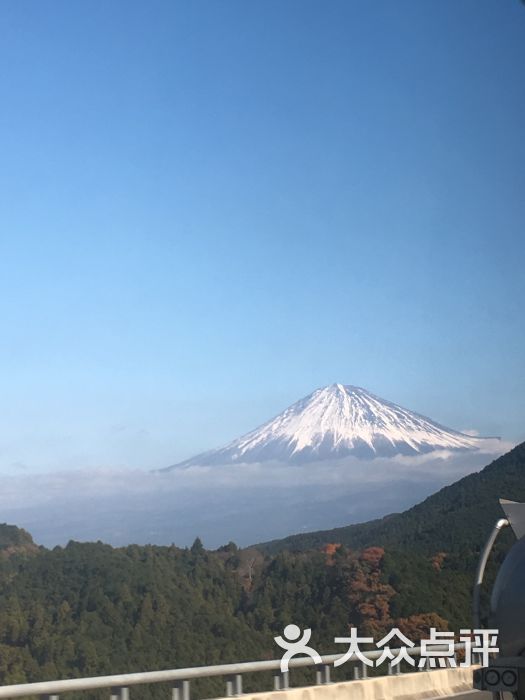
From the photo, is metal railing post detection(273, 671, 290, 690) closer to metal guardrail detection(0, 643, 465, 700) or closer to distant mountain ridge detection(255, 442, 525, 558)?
metal guardrail detection(0, 643, 465, 700)

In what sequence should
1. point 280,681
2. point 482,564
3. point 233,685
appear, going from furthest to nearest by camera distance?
point 280,681 < point 233,685 < point 482,564

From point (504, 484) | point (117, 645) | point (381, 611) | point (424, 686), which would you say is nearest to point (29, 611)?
point (117, 645)

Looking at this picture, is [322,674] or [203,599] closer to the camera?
[322,674]

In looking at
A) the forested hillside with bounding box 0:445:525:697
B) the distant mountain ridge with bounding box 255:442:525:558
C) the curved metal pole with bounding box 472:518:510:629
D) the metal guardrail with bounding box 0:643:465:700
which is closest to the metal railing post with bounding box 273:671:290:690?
the metal guardrail with bounding box 0:643:465:700

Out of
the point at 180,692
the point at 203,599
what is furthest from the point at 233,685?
the point at 203,599

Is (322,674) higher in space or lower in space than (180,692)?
higher

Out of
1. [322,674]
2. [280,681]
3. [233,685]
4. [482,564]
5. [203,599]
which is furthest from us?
[203,599]

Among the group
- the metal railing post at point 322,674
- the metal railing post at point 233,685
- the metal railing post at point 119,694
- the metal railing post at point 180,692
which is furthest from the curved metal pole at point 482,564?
the metal railing post at point 322,674

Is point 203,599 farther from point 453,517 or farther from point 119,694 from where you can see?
point 119,694

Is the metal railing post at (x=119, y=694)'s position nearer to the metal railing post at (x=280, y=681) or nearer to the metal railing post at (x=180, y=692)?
the metal railing post at (x=180, y=692)
